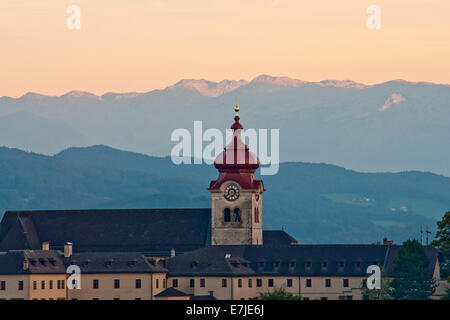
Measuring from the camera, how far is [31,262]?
160m

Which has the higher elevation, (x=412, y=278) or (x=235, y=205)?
(x=235, y=205)

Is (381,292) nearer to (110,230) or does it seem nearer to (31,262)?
(110,230)

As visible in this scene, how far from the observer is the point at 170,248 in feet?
566

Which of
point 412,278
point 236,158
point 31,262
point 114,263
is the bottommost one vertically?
point 412,278

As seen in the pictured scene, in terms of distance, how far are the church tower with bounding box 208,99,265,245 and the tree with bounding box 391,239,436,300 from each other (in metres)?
24.8

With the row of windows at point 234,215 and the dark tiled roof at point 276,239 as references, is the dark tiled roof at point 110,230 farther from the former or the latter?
the dark tiled roof at point 276,239

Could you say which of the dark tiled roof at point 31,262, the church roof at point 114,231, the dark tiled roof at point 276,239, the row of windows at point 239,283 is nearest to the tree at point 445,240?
the row of windows at point 239,283

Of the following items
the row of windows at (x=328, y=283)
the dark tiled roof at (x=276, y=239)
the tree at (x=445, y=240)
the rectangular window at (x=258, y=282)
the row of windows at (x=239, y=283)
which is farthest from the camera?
the dark tiled roof at (x=276, y=239)

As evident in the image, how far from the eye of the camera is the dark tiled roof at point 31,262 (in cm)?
15800

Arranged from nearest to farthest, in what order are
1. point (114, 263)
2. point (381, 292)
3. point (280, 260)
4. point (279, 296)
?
point (279, 296)
point (381, 292)
point (114, 263)
point (280, 260)

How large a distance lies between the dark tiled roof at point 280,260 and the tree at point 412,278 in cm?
727

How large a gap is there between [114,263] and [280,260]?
19715 millimetres

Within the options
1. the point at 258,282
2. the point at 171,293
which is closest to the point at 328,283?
the point at 258,282
